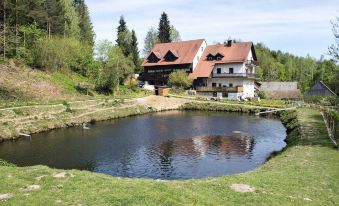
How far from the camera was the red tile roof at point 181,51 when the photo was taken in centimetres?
9031

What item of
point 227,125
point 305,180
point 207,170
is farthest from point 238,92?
point 305,180

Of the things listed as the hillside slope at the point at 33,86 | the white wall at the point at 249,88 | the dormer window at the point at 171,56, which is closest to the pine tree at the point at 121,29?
the dormer window at the point at 171,56

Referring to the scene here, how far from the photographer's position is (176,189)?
16.7 meters

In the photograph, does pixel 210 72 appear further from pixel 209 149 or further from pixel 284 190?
pixel 284 190

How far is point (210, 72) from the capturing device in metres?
85.4

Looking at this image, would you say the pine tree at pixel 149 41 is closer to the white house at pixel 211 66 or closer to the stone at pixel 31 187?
the white house at pixel 211 66

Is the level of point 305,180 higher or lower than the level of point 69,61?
lower

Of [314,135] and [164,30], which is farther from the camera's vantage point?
[164,30]

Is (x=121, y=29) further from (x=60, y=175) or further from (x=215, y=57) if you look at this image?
(x=60, y=175)

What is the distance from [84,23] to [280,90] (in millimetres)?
59612

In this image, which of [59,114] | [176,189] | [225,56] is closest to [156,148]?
[176,189]

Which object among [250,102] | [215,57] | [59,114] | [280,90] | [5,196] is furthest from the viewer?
[280,90]

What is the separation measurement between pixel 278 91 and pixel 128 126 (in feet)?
202

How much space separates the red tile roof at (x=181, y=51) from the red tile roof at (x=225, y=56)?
300 cm
